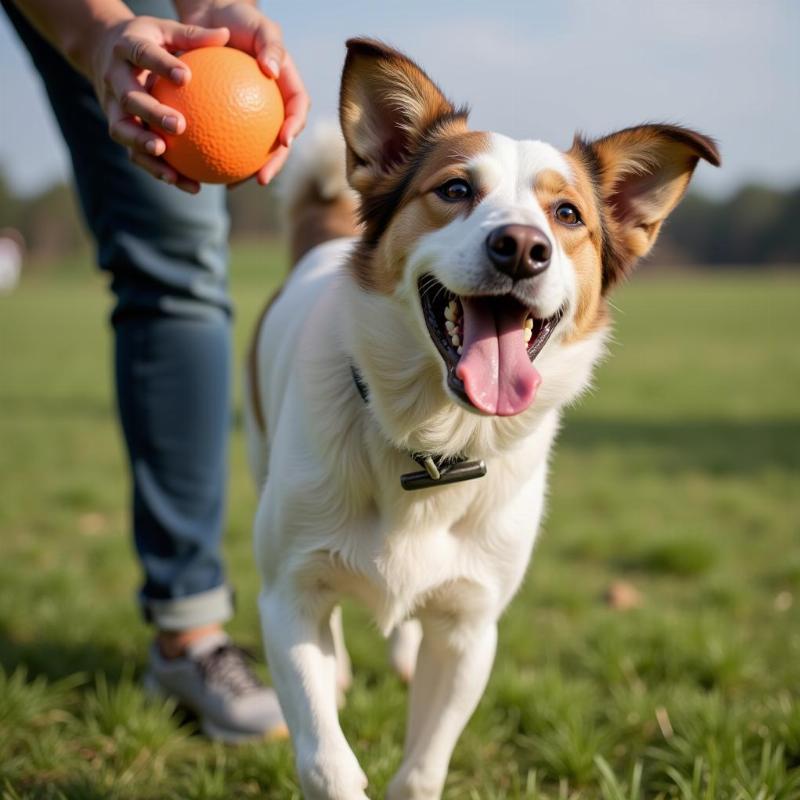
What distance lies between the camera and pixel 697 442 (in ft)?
26.3

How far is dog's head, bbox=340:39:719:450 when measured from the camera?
2145 mm

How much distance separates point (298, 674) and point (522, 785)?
844 millimetres

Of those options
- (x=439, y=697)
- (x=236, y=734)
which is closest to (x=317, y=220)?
(x=236, y=734)

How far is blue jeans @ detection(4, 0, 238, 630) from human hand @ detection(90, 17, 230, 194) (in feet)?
1.92

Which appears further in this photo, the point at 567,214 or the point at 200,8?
the point at 567,214

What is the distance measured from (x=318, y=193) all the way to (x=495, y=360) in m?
2.20

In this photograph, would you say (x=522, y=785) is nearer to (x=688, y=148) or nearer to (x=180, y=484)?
(x=180, y=484)

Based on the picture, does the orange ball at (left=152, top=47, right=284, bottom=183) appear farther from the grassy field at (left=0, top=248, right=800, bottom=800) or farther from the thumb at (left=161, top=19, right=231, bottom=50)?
the grassy field at (left=0, top=248, right=800, bottom=800)

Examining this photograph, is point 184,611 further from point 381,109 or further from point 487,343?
point 381,109

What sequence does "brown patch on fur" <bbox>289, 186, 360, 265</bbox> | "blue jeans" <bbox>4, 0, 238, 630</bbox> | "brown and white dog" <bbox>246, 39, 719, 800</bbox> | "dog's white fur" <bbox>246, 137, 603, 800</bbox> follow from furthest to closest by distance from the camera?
"brown patch on fur" <bbox>289, 186, 360, 265</bbox> < "blue jeans" <bbox>4, 0, 238, 630</bbox> < "dog's white fur" <bbox>246, 137, 603, 800</bbox> < "brown and white dog" <bbox>246, 39, 719, 800</bbox>

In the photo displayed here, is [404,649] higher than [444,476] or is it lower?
lower

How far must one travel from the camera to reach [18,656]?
3.38m

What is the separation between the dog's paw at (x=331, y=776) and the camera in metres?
2.04

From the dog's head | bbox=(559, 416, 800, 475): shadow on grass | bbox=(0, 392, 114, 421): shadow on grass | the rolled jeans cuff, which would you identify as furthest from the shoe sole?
bbox=(0, 392, 114, 421): shadow on grass
